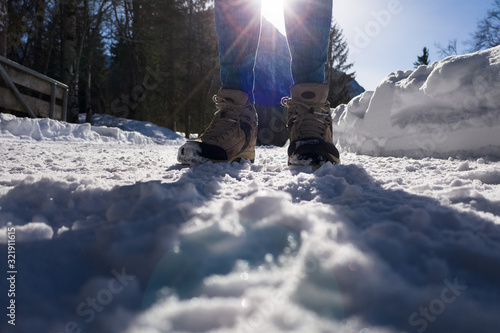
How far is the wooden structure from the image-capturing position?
588 centimetres

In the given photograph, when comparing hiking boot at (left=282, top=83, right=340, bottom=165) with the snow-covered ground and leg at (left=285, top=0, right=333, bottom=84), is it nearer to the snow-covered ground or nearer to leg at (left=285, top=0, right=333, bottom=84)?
leg at (left=285, top=0, right=333, bottom=84)

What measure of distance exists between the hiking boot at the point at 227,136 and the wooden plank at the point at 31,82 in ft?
21.2

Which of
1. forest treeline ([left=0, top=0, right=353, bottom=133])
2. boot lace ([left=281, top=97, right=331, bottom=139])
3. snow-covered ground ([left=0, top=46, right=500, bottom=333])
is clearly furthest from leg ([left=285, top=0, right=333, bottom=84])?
forest treeline ([left=0, top=0, right=353, bottom=133])

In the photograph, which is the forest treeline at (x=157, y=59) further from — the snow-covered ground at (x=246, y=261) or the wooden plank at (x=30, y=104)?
the snow-covered ground at (x=246, y=261)

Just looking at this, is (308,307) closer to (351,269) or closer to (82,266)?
(351,269)

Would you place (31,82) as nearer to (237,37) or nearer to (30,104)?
(30,104)

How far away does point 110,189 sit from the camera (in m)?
0.78

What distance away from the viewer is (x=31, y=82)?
21.8 ft

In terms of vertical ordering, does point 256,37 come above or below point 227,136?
above

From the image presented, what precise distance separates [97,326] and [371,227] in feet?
1.52

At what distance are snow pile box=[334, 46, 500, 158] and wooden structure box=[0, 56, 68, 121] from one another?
658 centimetres

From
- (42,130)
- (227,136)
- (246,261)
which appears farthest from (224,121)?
(42,130)

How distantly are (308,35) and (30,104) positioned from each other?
712cm

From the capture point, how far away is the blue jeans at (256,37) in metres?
1.53
